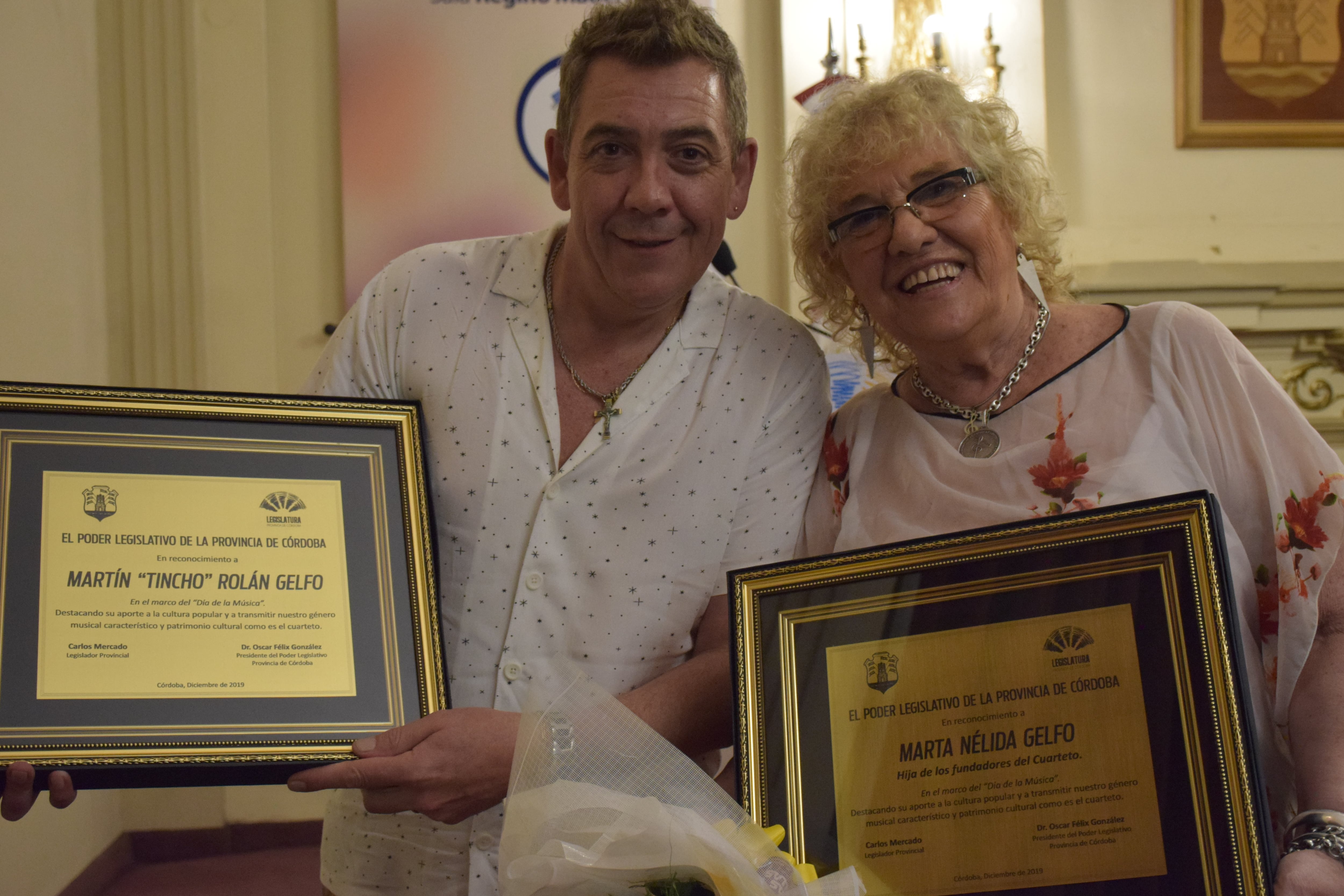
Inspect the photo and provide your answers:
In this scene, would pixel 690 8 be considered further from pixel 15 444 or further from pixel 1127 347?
pixel 15 444

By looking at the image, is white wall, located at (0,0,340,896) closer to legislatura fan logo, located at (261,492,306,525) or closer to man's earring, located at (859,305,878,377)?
legislatura fan logo, located at (261,492,306,525)

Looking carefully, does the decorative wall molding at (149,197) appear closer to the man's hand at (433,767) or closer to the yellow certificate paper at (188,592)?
the yellow certificate paper at (188,592)

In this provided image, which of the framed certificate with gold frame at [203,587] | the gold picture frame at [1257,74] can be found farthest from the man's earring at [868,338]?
the gold picture frame at [1257,74]

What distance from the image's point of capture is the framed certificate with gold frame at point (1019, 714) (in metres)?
0.94

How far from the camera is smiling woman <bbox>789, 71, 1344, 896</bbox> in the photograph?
1190mm

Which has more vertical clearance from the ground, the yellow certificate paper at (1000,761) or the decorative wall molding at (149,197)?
the decorative wall molding at (149,197)

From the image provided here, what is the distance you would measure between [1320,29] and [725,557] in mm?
3601

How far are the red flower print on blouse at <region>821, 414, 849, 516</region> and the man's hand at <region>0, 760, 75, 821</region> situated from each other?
100 centimetres

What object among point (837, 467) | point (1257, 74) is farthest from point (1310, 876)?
point (1257, 74)

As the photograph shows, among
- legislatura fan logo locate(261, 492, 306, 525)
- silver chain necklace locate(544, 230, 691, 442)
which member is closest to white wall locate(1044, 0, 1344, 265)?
silver chain necklace locate(544, 230, 691, 442)

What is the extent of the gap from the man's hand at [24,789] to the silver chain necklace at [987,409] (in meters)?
1.12

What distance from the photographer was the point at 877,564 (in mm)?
1138

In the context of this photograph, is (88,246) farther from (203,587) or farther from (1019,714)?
(1019,714)

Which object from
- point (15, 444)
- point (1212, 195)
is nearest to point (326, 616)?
point (15, 444)
